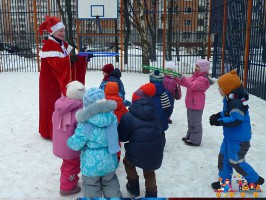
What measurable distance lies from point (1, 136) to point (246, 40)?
6.54 metres

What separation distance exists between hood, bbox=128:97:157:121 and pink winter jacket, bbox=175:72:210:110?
1.52 meters

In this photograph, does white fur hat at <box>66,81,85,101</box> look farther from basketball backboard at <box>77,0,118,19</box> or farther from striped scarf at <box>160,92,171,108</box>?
basketball backboard at <box>77,0,118,19</box>

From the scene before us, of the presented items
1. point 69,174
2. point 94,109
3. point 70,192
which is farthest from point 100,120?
point 70,192

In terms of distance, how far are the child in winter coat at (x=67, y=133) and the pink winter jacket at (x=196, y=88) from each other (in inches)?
64.2

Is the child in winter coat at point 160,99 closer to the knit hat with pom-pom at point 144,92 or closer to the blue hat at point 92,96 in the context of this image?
the knit hat with pom-pom at point 144,92

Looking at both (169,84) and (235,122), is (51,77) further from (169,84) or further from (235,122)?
(235,122)

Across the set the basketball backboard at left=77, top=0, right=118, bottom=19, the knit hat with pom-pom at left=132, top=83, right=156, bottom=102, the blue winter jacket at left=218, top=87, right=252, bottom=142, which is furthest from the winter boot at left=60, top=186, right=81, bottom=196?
the basketball backboard at left=77, top=0, right=118, bottom=19

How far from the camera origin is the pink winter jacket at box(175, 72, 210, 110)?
13.9 ft

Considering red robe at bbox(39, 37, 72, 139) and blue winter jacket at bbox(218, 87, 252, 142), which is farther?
red robe at bbox(39, 37, 72, 139)

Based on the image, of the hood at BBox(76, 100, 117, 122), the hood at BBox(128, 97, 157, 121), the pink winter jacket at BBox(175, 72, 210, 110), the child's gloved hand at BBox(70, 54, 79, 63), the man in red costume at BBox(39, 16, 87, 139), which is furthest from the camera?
the child's gloved hand at BBox(70, 54, 79, 63)

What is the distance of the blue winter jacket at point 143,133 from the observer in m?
2.78

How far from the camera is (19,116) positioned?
6340 millimetres

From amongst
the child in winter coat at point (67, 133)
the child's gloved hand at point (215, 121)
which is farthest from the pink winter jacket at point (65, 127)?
the child's gloved hand at point (215, 121)

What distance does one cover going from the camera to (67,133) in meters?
3.14
